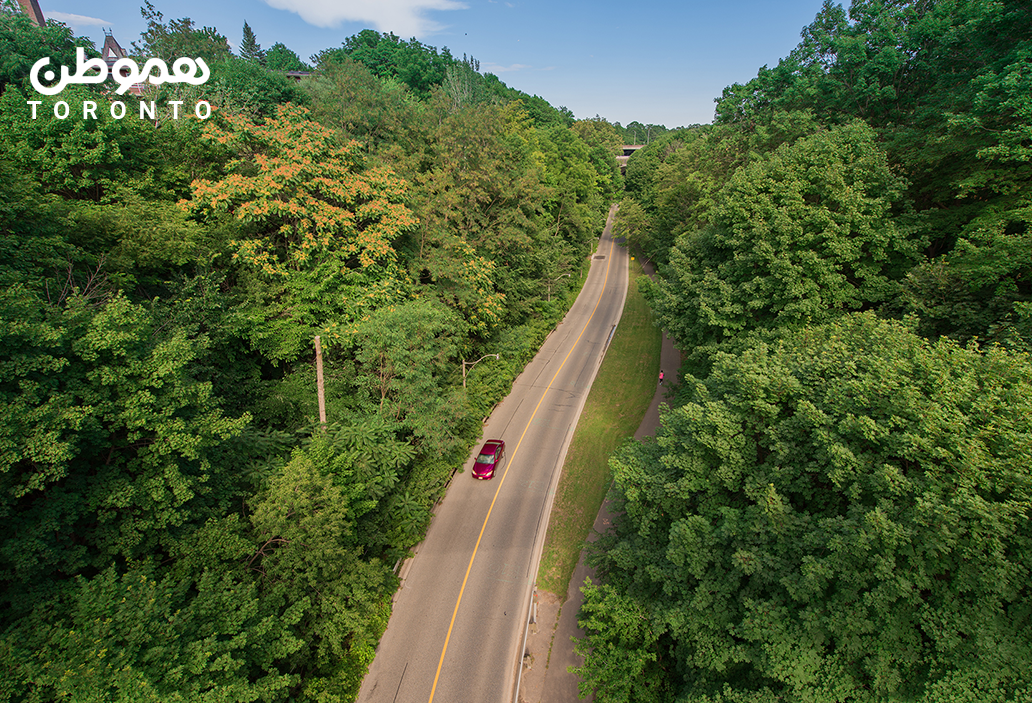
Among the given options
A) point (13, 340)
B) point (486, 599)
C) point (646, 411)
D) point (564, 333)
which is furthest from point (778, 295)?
point (564, 333)

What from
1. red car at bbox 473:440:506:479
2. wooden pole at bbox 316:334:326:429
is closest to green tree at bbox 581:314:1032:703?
red car at bbox 473:440:506:479

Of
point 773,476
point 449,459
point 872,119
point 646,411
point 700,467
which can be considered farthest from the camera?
point 646,411

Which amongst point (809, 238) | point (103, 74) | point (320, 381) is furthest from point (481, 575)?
point (103, 74)

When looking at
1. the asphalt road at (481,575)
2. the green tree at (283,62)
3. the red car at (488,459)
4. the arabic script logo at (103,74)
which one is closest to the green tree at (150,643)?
the asphalt road at (481,575)

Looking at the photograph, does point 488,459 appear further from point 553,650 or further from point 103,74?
point 103,74

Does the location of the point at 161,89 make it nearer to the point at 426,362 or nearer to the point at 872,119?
the point at 426,362

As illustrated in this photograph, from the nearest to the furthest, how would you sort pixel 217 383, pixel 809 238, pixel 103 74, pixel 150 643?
1. pixel 150 643
2. pixel 217 383
3. pixel 809 238
4. pixel 103 74

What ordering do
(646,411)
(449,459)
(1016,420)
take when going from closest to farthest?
(1016,420) < (449,459) < (646,411)
